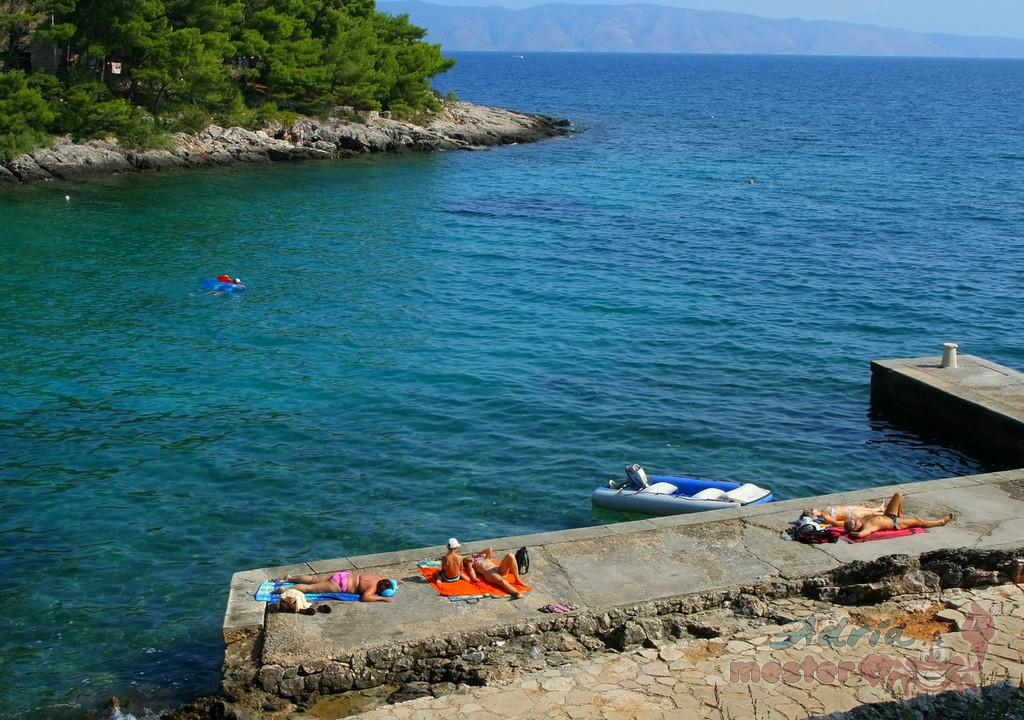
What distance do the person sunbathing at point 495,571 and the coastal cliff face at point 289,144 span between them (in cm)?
4244

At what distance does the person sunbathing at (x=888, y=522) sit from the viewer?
1473 centimetres

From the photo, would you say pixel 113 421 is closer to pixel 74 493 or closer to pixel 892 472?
pixel 74 493

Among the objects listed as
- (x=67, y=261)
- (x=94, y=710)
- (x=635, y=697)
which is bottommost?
(x=94, y=710)

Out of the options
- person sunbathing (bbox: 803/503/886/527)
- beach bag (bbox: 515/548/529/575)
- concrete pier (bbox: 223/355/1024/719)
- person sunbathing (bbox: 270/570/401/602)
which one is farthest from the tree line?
person sunbathing (bbox: 803/503/886/527)

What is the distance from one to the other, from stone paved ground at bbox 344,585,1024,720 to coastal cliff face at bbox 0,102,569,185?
1761 inches

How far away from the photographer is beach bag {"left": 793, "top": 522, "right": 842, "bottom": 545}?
14.6 m

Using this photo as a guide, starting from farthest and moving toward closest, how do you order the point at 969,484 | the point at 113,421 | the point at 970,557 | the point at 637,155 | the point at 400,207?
1. the point at 637,155
2. the point at 400,207
3. the point at 113,421
4. the point at 969,484
5. the point at 970,557

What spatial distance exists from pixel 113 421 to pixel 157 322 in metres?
7.45

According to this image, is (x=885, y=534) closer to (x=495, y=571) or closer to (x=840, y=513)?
Answer: (x=840, y=513)

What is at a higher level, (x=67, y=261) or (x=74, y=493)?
(x=67, y=261)

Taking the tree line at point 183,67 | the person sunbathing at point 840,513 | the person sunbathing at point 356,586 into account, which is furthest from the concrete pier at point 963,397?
the tree line at point 183,67

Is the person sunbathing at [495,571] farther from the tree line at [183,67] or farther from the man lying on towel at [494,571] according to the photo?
the tree line at [183,67]

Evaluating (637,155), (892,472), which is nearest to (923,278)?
(892,472)

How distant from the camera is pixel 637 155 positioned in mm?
66562
